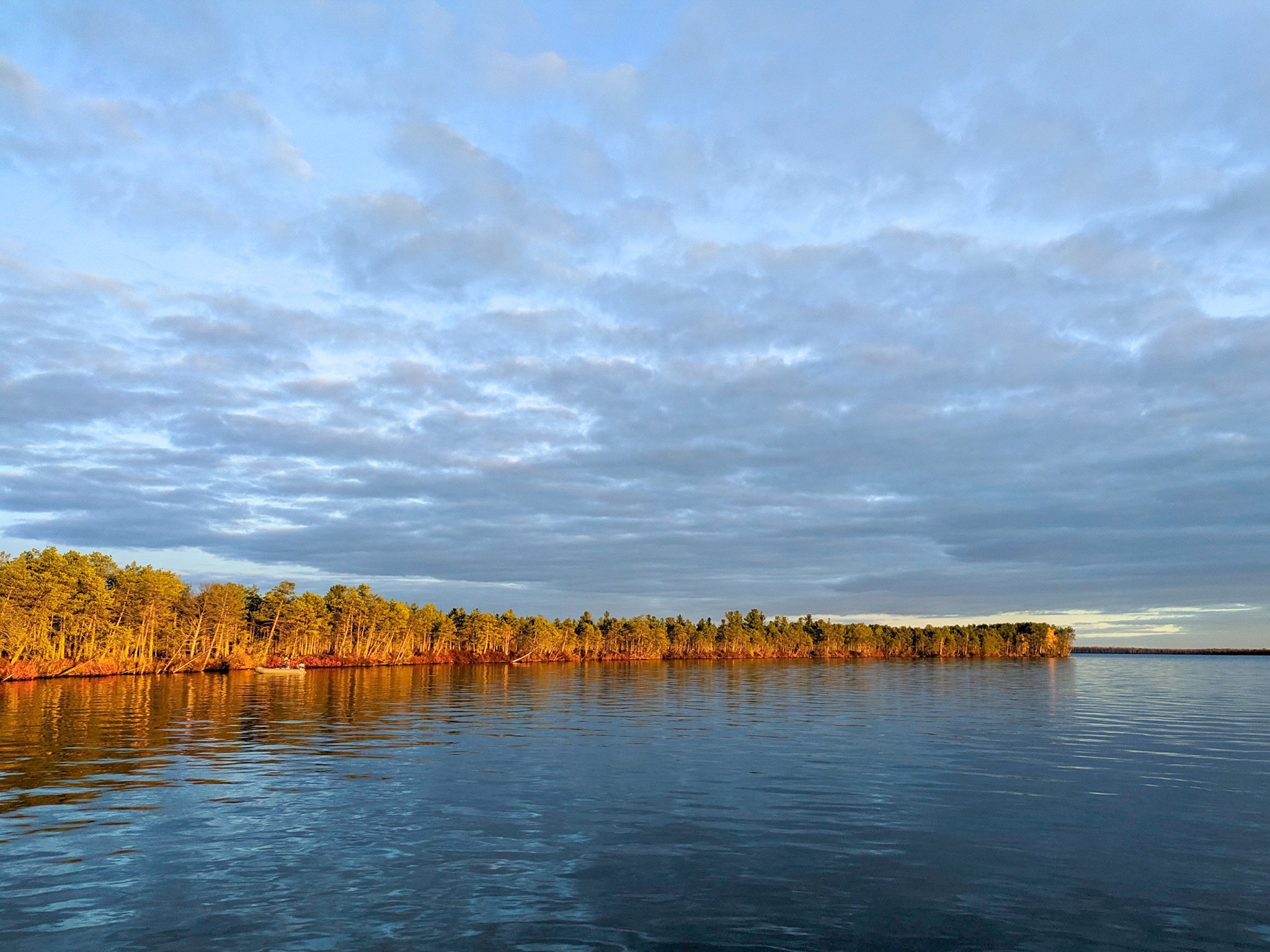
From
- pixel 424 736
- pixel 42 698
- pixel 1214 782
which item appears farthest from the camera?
pixel 42 698

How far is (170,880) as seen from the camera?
762 inches

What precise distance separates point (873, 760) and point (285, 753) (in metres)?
31.8

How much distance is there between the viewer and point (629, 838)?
2412cm

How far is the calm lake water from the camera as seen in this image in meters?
16.7

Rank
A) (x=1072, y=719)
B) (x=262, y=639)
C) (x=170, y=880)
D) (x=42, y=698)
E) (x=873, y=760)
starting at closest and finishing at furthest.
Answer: (x=170, y=880), (x=873, y=760), (x=1072, y=719), (x=42, y=698), (x=262, y=639)

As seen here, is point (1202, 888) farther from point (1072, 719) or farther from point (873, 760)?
point (1072, 719)

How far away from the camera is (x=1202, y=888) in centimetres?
1977

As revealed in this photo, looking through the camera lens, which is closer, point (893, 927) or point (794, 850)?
point (893, 927)

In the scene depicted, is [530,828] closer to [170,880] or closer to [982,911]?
[170,880]

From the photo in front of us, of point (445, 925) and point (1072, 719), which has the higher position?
point (445, 925)

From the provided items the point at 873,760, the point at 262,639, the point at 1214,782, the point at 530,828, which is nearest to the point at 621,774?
the point at 530,828

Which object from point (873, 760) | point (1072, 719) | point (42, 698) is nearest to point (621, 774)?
point (873, 760)

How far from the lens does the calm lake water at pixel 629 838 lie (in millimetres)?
16672

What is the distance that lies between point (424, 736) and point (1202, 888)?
139 ft
